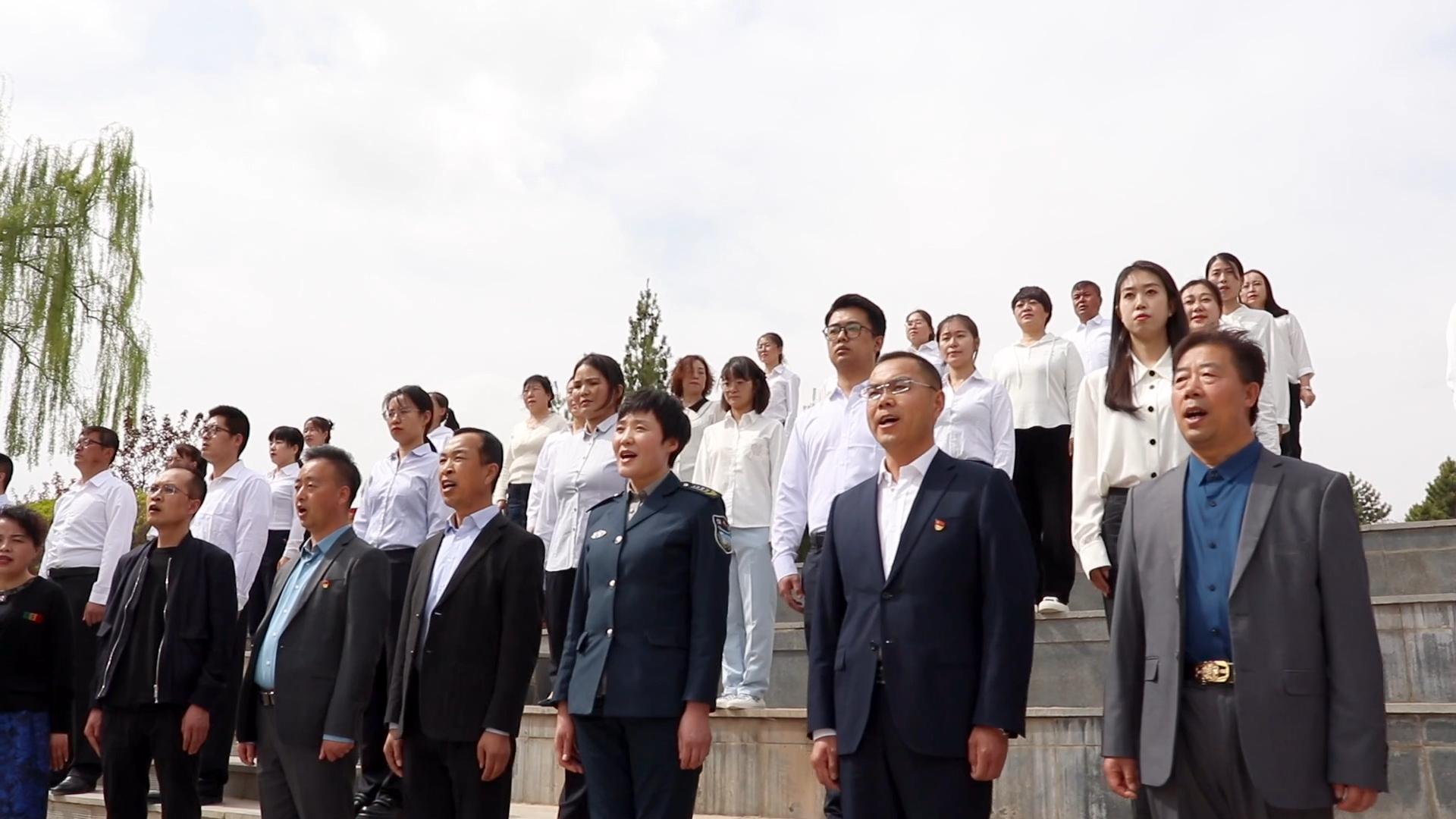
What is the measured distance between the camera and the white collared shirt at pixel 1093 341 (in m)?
8.80

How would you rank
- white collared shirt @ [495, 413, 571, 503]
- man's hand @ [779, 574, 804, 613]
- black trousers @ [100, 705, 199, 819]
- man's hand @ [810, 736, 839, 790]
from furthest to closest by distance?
1. white collared shirt @ [495, 413, 571, 503]
2. black trousers @ [100, 705, 199, 819]
3. man's hand @ [779, 574, 804, 613]
4. man's hand @ [810, 736, 839, 790]

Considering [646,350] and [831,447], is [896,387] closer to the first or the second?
[831,447]

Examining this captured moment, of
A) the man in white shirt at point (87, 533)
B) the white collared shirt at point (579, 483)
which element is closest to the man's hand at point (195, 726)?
the white collared shirt at point (579, 483)

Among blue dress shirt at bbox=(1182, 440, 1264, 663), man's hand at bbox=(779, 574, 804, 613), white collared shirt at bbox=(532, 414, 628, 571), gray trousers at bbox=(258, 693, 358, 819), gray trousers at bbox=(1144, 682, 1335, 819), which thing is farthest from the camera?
white collared shirt at bbox=(532, 414, 628, 571)

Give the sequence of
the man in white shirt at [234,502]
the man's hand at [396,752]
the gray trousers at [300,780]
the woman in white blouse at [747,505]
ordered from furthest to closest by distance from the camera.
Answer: the man in white shirt at [234,502], the woman in white blouse at [747,505], the gray trousers at [300,780], the man's hand at [396,752]

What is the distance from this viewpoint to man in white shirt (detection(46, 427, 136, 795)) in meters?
8.27

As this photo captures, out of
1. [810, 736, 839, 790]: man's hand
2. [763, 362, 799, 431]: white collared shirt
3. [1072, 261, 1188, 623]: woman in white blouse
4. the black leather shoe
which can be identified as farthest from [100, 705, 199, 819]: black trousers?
[763, 362, 799, 431]: white collared shirt

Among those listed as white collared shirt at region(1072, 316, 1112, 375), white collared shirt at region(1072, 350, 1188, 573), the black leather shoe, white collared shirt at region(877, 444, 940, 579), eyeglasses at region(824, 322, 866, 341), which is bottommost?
the black leather shoe

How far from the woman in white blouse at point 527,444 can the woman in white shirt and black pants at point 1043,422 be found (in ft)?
10.5

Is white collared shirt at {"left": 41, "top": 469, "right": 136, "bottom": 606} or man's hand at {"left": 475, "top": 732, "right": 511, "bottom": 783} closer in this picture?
man's hand at {"left": 475, "top": 732, "right": 511, "bottom": 783}

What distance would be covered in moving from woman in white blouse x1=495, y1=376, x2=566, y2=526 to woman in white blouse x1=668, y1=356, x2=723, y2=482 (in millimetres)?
957

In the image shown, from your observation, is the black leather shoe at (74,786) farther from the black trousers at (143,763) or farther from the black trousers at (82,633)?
the black trousers at (143,763)

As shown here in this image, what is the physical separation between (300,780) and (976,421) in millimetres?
3703

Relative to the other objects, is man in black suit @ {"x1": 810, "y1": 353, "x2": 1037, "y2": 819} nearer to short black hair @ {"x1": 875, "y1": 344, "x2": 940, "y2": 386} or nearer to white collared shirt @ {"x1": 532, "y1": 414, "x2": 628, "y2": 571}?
short black hair @ {"x1": 875, "y1": 344, "x2": 940, "y2": 386}
